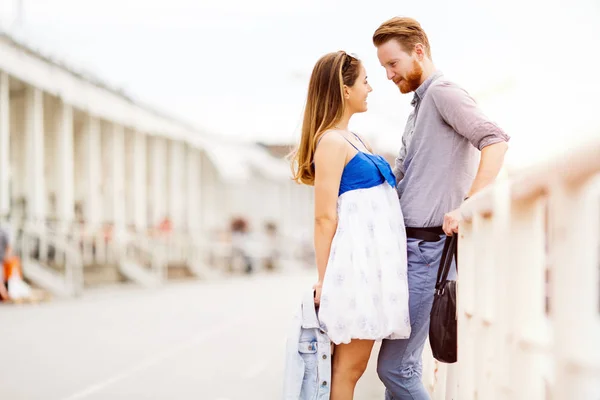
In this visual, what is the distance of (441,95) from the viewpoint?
12.4 ft

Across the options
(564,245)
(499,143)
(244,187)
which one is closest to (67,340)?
(499,143)

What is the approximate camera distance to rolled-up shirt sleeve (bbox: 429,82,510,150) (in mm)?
3646

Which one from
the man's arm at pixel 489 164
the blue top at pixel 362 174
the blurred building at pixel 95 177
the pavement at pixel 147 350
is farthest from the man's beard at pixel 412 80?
the blurred building at pixel 95 177

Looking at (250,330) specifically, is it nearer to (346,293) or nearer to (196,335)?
(196,335)

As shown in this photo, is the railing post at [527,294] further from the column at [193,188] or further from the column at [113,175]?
the column at [193,188]

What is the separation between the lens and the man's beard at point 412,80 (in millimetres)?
3975

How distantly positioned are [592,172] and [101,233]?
23.0m

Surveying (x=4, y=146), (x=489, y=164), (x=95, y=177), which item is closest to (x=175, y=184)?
(x=95, y=177)

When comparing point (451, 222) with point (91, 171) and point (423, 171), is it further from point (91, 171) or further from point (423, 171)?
point (91, 171)

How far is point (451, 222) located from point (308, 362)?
82 cm

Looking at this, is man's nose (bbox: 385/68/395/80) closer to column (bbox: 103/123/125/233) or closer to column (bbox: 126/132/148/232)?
column (bbox: 103/123/125/233)

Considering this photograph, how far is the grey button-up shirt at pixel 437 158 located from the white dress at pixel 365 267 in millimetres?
126

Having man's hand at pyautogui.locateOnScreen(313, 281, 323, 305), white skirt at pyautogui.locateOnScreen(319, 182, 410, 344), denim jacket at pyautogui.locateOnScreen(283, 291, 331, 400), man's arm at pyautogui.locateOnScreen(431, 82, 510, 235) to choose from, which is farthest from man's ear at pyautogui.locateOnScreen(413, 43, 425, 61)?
denim jacket at pyautogui.locateOnScreen(283, 291, 331, 400)

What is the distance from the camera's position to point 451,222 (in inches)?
146
